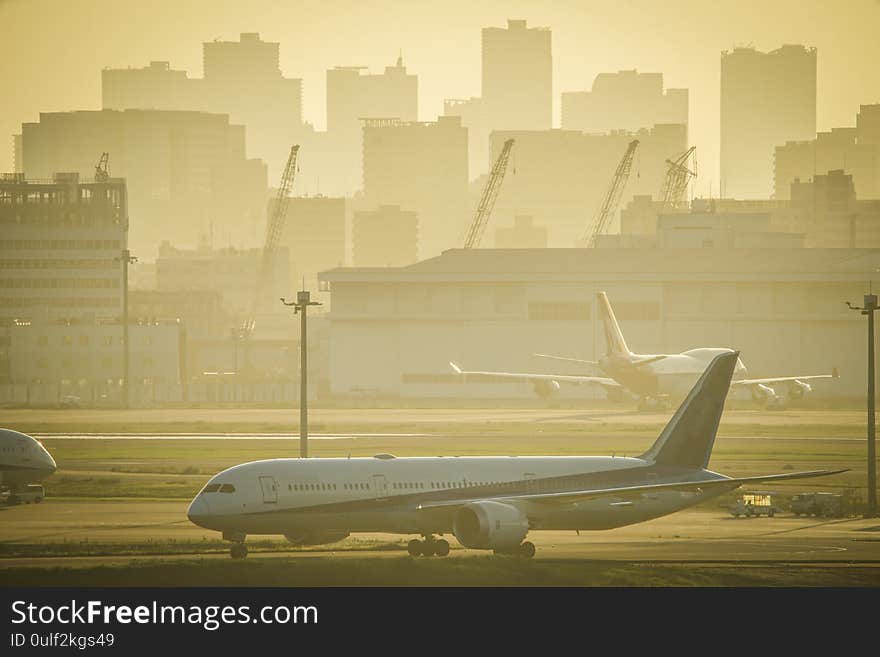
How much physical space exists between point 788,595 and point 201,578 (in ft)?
74.0

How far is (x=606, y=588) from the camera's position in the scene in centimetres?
6103

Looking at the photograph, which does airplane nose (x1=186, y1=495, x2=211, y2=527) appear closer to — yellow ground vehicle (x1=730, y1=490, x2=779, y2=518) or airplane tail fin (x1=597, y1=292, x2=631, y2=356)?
yellow ground vehicle (x1=730, y1=490, x2=779, y2=518)

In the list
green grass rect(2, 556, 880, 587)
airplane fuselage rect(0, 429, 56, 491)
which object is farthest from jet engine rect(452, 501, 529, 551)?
airplane fuselage rect(0, 429, 56, 491)

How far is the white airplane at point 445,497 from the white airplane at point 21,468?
32.4 meters

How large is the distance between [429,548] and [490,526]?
12.1 ft

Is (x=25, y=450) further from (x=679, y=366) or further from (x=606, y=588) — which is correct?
(x=679, y=366)

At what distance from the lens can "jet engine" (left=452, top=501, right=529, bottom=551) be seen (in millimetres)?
67688

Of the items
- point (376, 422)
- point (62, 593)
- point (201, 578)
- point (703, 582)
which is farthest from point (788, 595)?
point (376, 422)

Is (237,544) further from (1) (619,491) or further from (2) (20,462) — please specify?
(2) (20,462)

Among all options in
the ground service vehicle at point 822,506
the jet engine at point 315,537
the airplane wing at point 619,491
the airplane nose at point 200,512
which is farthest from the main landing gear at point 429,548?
the ground service vehicle at point 822,506

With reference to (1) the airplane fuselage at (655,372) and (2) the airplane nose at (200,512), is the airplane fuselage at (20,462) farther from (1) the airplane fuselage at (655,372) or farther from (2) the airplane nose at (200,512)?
(1) the airplane fuselage at (655,372)

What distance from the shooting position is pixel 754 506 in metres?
91.8

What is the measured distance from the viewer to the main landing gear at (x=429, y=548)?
229 feet

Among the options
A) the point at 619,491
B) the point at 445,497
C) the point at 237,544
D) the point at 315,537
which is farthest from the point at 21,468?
the point at 619,491
